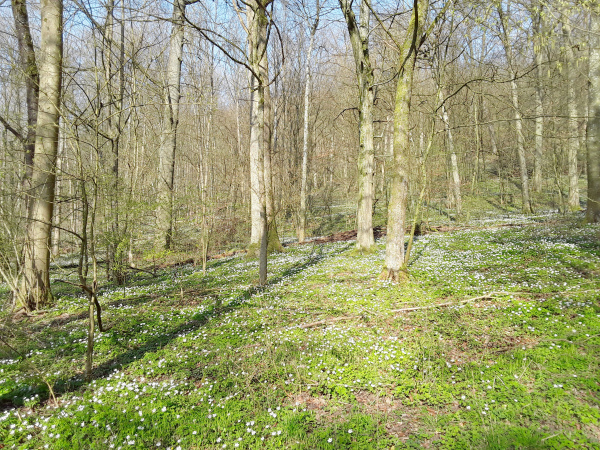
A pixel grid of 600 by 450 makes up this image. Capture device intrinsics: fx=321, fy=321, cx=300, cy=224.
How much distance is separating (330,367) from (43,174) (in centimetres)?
938

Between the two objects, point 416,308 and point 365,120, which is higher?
point 365,120

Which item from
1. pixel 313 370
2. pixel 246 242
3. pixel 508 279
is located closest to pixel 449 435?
pixel 313 370

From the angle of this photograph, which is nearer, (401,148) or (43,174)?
(43,174)

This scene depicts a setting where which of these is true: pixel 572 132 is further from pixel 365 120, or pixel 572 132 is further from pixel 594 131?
pixel 365 120

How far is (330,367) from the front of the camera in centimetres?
549

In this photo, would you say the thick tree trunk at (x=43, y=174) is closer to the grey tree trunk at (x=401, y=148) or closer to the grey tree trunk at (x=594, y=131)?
the grey tree trunk at (x=401, y=148)

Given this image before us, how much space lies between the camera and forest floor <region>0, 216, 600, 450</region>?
4027 millimetres

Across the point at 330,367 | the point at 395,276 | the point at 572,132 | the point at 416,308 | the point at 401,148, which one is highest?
the point at 572,132

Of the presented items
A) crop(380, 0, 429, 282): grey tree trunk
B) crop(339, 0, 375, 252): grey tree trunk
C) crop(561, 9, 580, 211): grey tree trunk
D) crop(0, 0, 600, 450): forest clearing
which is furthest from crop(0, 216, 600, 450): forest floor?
crop(561, 9, 580, 211): grey tree trunk

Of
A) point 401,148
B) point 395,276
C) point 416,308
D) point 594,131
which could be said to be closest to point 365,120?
point 401,148

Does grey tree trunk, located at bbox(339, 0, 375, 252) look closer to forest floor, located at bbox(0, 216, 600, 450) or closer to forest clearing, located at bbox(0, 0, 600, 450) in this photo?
forest clearing, located at bbox(0, 0, 600, 450)

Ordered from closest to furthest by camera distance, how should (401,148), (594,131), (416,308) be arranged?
1. (416,308)
2. (401,148)
3. (594,131)

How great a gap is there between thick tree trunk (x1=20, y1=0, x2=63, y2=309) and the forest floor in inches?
37.7

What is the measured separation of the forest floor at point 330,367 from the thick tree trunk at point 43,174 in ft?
3.14
